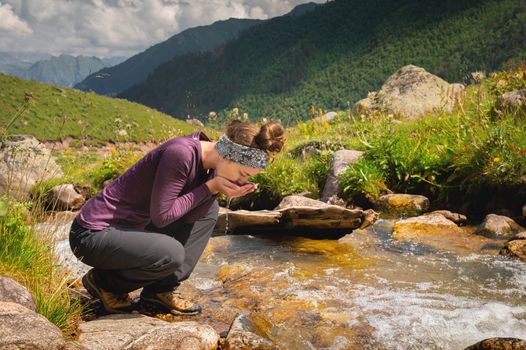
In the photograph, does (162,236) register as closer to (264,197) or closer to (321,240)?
(321,240)

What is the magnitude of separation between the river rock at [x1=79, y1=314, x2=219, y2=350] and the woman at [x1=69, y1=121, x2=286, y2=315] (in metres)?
0.40

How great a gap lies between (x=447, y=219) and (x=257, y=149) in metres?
4.71

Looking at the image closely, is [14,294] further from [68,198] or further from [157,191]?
[68,198]

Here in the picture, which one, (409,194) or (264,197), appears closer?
(409,194)

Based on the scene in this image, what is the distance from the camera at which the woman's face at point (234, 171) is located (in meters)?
3.19

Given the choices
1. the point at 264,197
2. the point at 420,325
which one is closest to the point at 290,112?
the point at 264,197


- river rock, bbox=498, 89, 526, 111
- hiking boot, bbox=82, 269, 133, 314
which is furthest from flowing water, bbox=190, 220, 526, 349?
river rock, bbox=498, 89, 526, 111

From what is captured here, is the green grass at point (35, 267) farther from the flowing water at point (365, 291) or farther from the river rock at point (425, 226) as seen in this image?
the river rock at point (425, 226)

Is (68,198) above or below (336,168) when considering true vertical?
above

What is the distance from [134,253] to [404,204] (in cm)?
560

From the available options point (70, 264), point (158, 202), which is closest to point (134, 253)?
point (158, 202)

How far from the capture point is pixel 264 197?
30.4 feet

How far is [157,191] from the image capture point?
10.4 ft

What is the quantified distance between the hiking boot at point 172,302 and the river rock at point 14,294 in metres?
1.09
